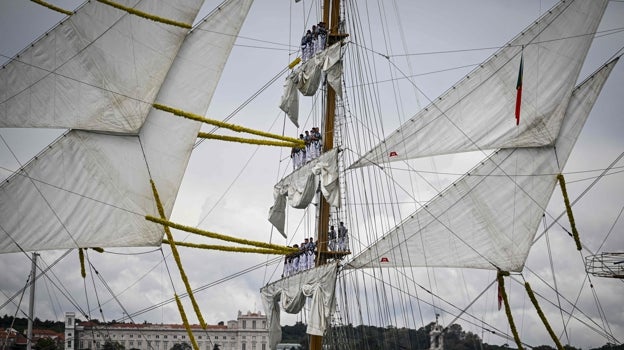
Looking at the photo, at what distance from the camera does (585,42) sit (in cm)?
3512

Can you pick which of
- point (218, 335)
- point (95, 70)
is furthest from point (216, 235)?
point (218, 335)

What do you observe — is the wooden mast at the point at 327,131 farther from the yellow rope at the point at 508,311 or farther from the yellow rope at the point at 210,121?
the yellow rope at the point at 508,311

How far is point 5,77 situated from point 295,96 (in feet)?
35.5

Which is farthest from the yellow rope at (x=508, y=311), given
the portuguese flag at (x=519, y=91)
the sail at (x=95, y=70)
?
the sail at (x=95, y=70)

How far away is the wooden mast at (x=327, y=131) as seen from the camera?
33625mm

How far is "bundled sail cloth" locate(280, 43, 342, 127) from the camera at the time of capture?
114 feet

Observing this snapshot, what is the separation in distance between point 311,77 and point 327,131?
2.22 metres

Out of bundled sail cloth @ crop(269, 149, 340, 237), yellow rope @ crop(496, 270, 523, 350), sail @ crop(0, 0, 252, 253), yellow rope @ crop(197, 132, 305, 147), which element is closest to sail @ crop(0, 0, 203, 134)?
sail @ crop(0, 0, 252, 253)

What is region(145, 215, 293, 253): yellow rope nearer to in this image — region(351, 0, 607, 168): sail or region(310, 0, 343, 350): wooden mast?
region(310, 0, 343, 350): wooden mast

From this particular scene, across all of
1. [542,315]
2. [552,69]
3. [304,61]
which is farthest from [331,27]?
[542,315]

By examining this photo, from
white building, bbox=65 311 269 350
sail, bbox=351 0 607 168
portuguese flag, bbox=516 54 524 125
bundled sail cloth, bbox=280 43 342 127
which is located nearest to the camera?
portuguese flag, bbox=516 54 524 125

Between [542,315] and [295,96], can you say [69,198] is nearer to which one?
[295,96]

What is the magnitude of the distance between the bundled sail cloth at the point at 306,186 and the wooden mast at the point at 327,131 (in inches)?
26.0

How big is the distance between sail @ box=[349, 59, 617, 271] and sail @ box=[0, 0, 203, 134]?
409 inches
